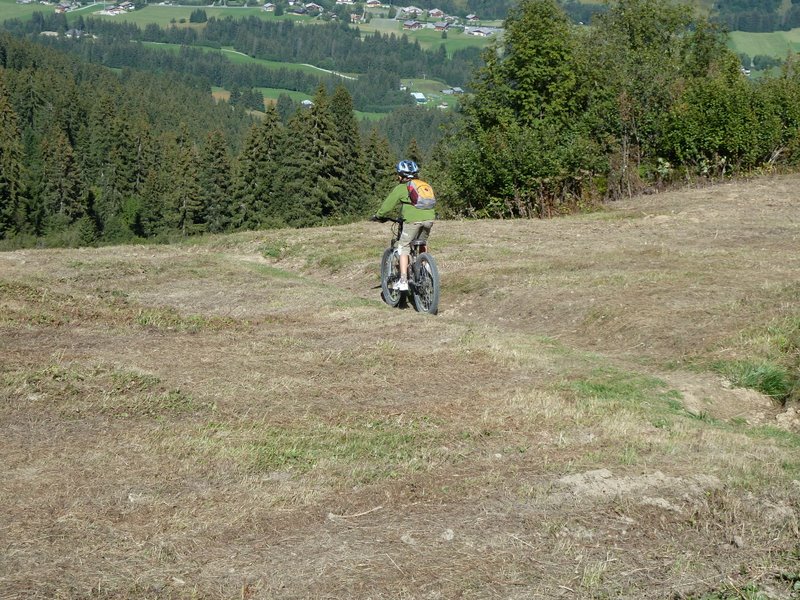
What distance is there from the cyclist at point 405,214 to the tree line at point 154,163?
115 feet

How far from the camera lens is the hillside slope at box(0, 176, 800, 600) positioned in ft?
20.6

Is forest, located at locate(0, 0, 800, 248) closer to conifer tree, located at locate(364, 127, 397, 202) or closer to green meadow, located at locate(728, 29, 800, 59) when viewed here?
conifer tree, located at locate(364, 127, 397, 202)

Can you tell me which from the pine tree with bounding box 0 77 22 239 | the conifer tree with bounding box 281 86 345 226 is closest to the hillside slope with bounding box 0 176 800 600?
the conifer tree with bounding box 281 86 345 226

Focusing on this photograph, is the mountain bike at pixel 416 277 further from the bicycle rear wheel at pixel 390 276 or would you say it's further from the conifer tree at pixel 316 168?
the conifer tree at pixel 316 168

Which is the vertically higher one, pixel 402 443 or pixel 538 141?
pixel 402 443

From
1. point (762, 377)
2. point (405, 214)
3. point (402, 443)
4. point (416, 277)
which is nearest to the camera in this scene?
point (402, 443)

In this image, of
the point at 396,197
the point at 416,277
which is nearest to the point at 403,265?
the point at 416,277

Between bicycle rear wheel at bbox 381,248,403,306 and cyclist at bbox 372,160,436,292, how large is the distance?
30cm

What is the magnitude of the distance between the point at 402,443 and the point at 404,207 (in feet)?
24.1

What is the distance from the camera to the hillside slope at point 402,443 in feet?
20.6

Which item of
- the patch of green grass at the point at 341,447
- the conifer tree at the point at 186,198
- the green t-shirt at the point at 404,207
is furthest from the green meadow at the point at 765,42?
the patch of green grass at the point at 341,447

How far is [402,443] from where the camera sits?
849 cm

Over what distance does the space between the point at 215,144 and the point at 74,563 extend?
88104 millimetres

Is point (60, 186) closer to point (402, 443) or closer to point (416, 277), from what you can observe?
point (416, 277)
